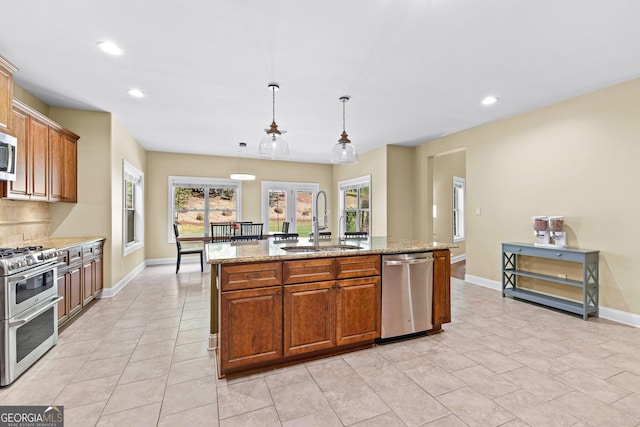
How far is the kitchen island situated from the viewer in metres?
2.21

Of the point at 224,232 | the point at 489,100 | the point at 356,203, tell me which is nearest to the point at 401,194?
the point at 356,203

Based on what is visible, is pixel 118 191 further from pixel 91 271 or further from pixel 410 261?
pixel 410 261

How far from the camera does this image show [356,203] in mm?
7543

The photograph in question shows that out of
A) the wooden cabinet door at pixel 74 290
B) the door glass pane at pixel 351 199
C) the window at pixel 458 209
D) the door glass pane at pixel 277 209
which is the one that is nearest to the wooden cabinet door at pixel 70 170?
the wooden cabinet door at pixel 74 290

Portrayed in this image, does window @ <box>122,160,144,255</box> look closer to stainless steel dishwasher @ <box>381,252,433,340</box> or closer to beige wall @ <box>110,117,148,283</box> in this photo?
beige wall @ <box>110,117,148,283</box>

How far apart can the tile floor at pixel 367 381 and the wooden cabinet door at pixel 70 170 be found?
1.70 meters

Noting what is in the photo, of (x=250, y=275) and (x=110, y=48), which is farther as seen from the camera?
(x=110, y=48)

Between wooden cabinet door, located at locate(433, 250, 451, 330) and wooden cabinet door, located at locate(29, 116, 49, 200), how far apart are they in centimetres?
440

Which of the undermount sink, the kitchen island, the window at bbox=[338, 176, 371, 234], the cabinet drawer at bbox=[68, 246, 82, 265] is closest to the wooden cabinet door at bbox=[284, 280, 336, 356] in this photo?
the kitchen island

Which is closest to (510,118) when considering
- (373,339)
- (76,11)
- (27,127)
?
(373,339)

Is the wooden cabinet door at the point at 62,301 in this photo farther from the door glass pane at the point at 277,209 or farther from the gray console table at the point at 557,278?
the gray console table at the point at 557,278

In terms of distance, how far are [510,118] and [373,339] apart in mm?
3897

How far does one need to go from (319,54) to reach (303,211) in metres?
5.78

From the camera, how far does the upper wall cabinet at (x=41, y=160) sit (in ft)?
10.0
